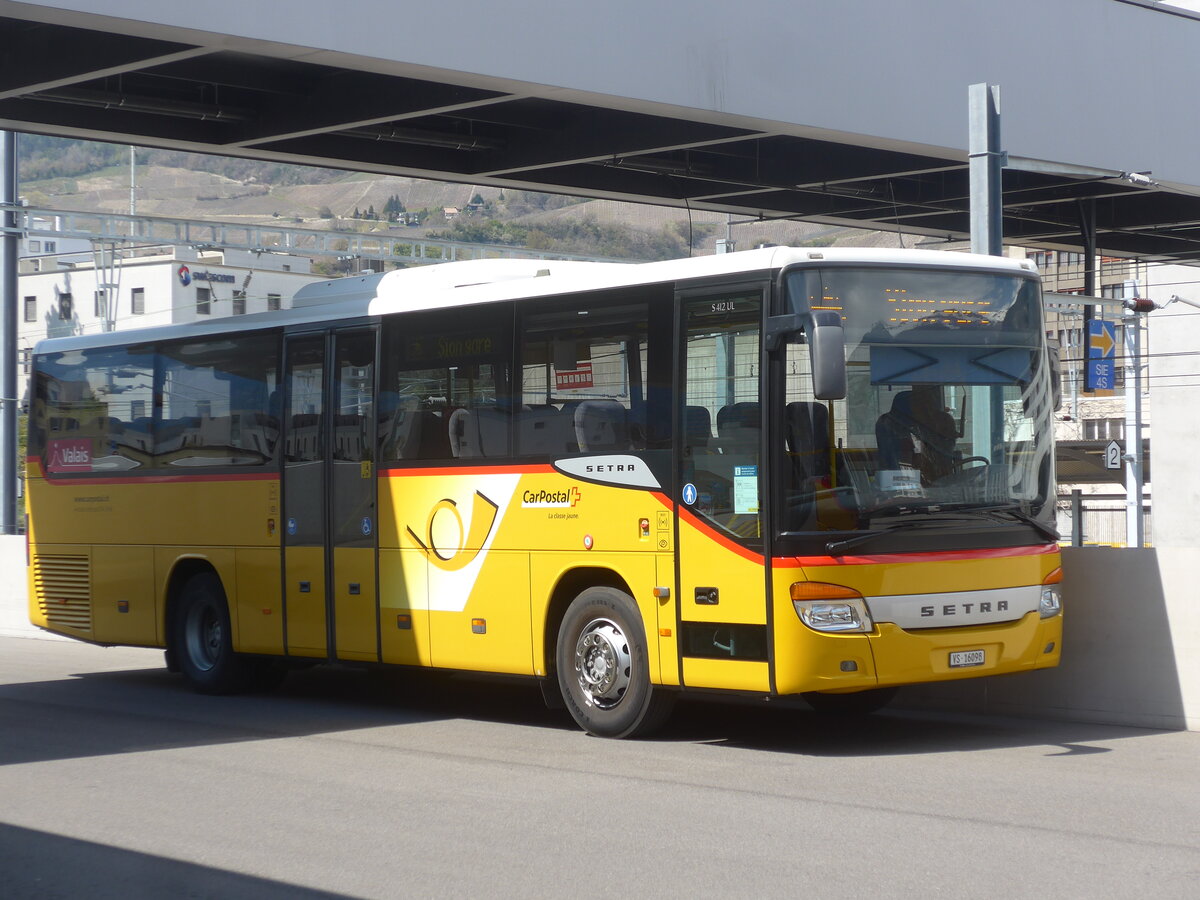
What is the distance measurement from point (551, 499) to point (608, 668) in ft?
4.14

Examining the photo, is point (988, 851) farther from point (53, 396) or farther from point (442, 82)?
point (53, 396)

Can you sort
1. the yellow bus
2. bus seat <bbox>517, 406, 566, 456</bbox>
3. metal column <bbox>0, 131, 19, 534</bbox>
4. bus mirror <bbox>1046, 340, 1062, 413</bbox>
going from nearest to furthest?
the yellow bus < bus mirror <bbox>1046, 340, 1062, 413</bbox> < bus seat <bbox>517, 406, 566, 456</bbox> < metal column <bbox>0, 131, 19, 534</bbox>

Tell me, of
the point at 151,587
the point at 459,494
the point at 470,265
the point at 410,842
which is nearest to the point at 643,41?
the point at 470,265

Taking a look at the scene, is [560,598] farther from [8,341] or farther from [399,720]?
[8,341]

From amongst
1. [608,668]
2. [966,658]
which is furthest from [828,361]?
[608,668]

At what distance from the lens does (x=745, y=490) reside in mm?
10438

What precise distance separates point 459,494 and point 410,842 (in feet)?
16.1

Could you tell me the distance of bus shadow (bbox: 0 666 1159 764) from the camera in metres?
11.2

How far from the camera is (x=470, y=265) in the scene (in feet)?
42.8

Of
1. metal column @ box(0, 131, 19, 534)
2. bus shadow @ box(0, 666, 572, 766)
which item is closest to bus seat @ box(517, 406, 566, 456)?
bus shadow @ box(0, 666, 572, 766)

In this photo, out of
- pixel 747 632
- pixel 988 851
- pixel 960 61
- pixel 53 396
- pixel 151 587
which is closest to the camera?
pixel 988 851

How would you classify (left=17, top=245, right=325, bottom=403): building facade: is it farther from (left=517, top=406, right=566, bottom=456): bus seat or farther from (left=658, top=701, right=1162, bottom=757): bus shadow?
(left=658, top=701, right=1162, bottom=757): bus shadow

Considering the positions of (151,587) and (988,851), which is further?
(151,587)

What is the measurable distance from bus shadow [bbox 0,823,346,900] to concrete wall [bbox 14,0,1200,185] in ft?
21.7
